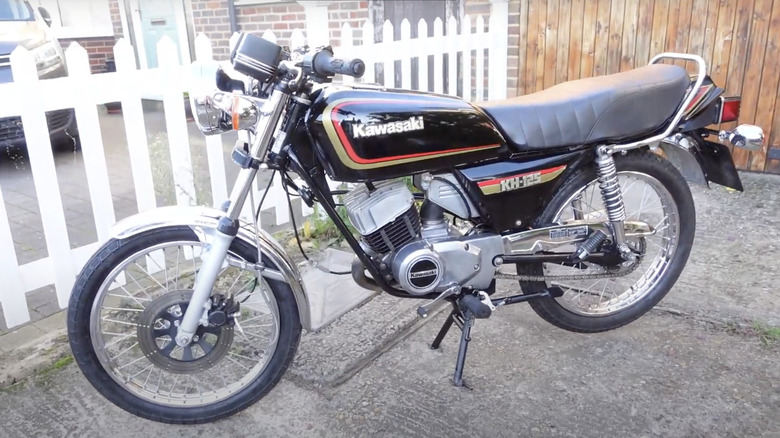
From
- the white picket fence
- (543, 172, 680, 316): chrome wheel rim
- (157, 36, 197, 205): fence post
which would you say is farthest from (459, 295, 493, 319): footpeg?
(157, 36, 197, 205): fence post

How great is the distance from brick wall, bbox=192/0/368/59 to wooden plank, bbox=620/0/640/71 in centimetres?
281

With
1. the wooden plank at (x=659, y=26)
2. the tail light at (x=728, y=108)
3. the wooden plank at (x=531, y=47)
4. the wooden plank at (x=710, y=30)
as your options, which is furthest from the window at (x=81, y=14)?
the tail light at (x=728, y=108)

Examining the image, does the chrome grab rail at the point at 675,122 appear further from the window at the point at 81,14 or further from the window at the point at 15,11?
the window at the point at 81,14

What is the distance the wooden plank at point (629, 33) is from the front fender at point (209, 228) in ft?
12.8

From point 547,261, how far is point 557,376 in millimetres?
457

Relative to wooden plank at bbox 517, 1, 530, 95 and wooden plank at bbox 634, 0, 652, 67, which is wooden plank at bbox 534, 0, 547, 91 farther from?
wooden plank at bbox 634, 0, 652, 67

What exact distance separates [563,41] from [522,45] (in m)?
0.36

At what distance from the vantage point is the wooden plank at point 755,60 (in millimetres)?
4648

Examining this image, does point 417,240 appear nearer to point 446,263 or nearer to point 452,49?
point 446,263

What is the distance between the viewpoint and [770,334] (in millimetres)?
2805

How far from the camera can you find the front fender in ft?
7.15

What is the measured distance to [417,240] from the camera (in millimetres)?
2383

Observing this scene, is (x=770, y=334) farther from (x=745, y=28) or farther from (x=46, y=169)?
(x=46, y=169)

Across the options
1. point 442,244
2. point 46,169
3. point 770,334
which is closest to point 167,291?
point 442,244
